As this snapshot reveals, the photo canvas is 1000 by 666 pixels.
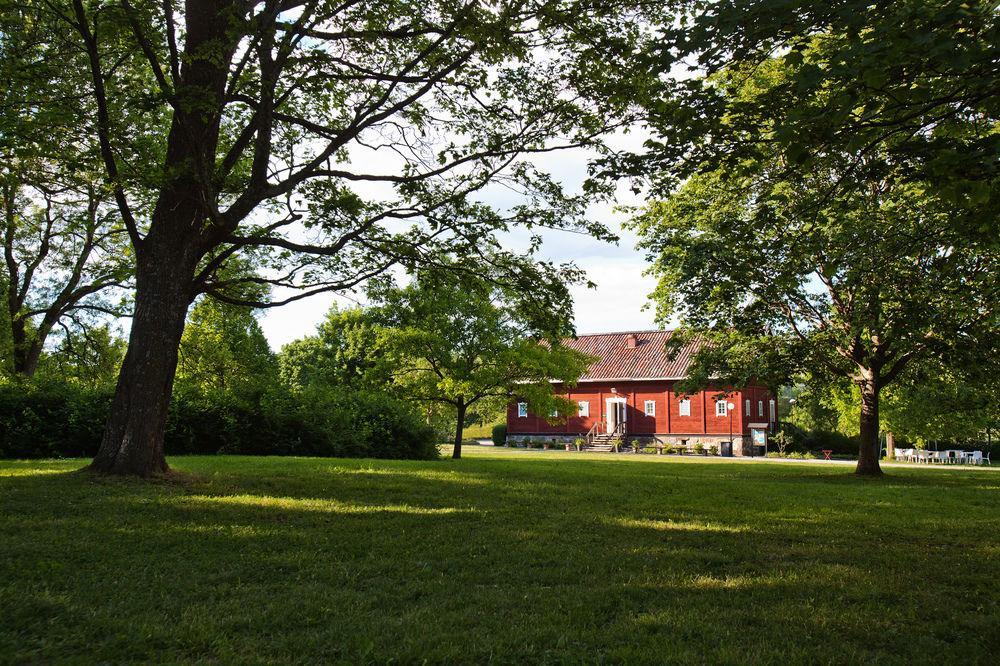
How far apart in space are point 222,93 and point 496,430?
1882 inches

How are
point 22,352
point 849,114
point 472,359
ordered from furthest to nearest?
point 22,352 < point 472,359 < point 849,114

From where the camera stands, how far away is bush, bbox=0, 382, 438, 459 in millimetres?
16781

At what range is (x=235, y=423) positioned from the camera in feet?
64.8

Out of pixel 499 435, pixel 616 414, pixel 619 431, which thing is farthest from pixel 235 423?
pixel 499 435

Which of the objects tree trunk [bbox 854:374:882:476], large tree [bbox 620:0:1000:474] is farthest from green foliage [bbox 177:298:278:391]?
large tree [bbox 620:0:1000:474]

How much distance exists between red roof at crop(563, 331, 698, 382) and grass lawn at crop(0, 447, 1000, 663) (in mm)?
39219

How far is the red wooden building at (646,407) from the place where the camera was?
154 feet

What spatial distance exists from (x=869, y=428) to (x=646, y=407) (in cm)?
3004

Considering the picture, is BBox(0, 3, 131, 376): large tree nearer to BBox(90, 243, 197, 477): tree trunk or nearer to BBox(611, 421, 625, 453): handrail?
BBox(90, 243, 197, 477): tree trunk

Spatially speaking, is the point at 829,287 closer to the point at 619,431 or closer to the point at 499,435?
the point at 619,431

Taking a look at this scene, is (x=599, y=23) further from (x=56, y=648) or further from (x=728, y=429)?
(x=728, y=429)

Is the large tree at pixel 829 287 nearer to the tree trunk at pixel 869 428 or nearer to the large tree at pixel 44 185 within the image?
the tree trunk at pixel 869 428

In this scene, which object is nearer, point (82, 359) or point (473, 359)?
point (473, 359)

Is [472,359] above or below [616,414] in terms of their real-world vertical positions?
above
